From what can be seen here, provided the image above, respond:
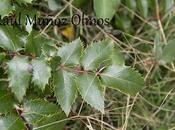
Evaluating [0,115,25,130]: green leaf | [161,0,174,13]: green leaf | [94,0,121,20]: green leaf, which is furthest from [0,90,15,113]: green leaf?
[161,0,174,13]: green leaf

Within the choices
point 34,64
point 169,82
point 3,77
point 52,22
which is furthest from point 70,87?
point 169,82

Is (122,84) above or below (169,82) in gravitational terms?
above

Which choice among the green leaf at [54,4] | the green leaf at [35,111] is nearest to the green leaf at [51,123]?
the green leaf at [35,111]

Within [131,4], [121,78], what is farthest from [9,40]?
[131,4]

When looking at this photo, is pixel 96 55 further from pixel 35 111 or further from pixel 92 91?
pixel 35 111

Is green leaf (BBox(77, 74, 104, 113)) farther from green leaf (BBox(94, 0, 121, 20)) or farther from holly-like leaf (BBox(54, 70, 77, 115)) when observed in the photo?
green leaf (BBox(94, 0, 121, 20))

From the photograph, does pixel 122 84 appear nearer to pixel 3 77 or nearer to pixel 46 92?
pixel 46 92

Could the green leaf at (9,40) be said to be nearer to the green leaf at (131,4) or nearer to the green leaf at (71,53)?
the green leaf at (71,53)
